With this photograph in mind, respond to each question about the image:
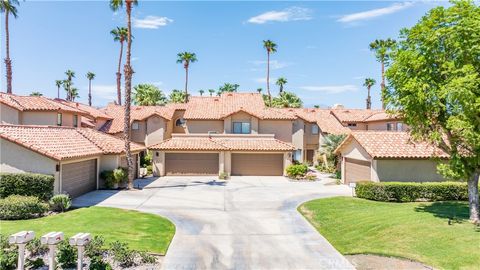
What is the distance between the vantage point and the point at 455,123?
12.9 metres

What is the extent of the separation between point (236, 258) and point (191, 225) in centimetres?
464

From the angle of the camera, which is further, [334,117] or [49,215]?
[334,117]

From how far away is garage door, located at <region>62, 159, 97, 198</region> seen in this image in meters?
19.5

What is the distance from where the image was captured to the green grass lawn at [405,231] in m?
10.8

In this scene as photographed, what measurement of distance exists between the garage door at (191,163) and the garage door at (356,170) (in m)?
13.0

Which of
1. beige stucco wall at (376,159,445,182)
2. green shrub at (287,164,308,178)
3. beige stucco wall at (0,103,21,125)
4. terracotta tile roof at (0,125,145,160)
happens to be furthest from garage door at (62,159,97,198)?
beige stucco wall at (376,159,445,182)

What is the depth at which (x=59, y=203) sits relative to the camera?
56.4ft

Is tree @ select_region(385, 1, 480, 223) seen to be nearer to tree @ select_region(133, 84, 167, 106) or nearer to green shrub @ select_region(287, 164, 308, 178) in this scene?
green shrub @ select_region(287, 164, 308, 178)

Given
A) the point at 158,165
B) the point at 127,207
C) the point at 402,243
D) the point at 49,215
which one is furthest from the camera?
the point at 158,165

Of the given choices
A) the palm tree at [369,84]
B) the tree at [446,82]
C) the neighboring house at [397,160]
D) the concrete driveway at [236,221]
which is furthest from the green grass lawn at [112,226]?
the palm tree at [369,84]

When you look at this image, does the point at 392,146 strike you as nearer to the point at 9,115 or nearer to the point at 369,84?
the point at 9,115

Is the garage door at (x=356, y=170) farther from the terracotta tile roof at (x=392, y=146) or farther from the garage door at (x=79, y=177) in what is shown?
the garage door at (x=79, y=177)

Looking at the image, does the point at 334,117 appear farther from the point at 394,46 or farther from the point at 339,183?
the point at 394,46

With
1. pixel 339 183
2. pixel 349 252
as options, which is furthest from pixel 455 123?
pixel 339 183
